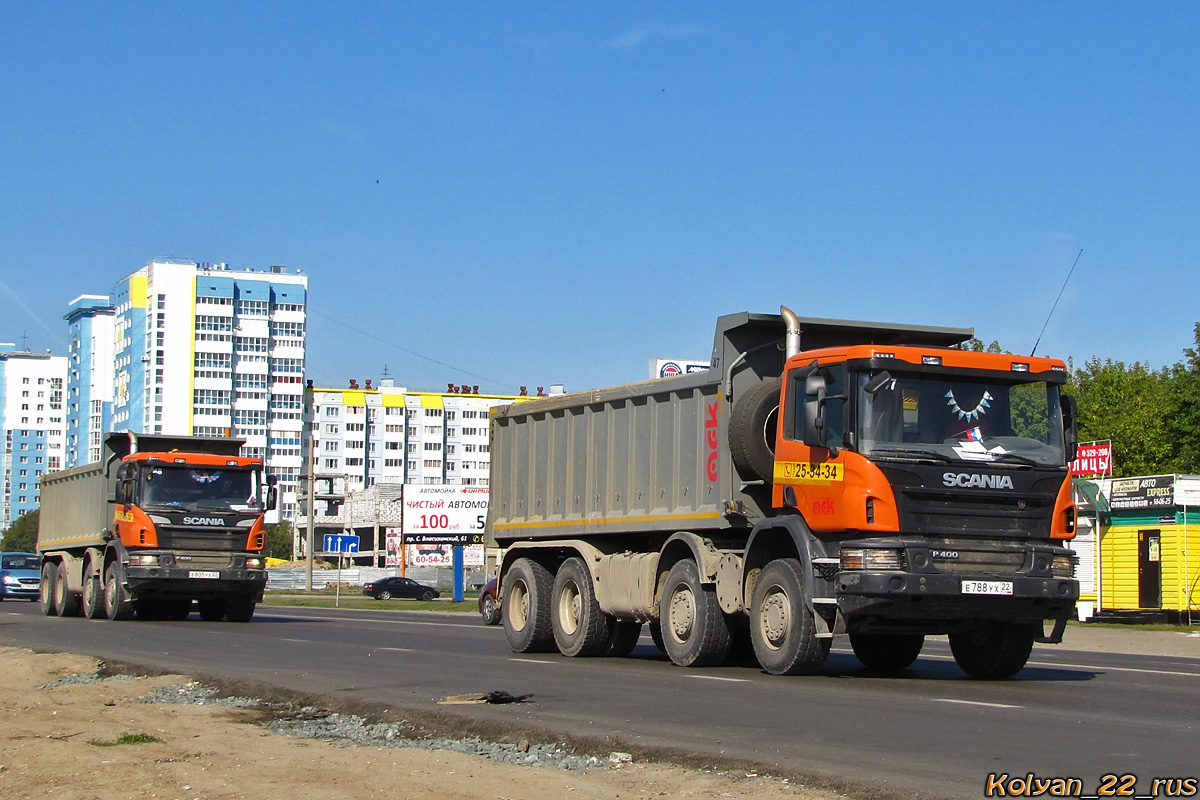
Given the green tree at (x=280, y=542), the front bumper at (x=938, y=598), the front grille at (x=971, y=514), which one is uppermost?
the front grille at (x=971, y=514)

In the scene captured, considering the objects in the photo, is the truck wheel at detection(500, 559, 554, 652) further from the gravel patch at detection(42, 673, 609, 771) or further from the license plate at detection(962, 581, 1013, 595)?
the license plate at detection(962, 581, 1013, 595)

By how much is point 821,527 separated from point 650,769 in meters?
5.43

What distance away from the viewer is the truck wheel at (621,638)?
18.0 m

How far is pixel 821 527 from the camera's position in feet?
44.2

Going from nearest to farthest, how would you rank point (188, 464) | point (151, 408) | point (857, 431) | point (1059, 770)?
1. point (1059, 770)
2. point (857, 431)
3. point (188, 464)
4. point (151, 408)

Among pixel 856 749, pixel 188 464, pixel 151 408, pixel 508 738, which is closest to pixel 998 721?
pixel 856 749

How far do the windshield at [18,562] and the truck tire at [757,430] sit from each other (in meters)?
38.5

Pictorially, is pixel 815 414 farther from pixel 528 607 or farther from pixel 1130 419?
pixel 1130 419

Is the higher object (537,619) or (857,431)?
(857,431)

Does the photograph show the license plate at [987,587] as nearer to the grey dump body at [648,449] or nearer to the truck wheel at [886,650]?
the grey dump body at [648,449]

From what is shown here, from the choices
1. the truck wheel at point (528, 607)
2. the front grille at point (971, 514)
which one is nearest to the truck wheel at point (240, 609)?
the truck wheel at point (528, 607)

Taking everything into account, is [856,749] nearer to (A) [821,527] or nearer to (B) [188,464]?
(A) [821,527]

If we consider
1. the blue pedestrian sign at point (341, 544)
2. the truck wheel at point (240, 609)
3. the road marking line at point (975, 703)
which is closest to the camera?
the road marking line at point (975, 703)

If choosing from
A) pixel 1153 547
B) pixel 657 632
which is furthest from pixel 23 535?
pixel 657 632
